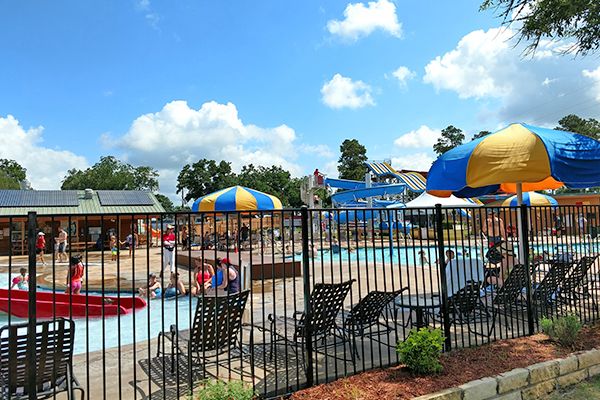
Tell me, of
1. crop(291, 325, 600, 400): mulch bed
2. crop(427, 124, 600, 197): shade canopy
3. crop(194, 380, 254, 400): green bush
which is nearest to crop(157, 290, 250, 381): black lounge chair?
crop(194, 380, 254, 400): green bush

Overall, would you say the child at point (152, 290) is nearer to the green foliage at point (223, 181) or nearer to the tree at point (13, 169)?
the green foliage at point (223, 181)

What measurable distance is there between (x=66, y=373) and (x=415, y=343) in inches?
121

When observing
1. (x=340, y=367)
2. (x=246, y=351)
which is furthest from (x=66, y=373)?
(x=340, y=367)

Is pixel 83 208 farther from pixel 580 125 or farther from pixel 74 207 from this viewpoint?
pixel 580 125

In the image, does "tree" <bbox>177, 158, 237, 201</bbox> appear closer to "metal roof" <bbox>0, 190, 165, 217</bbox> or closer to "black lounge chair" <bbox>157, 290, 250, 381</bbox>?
"metal roof" <bbox>0, 190, 165, 217</bbox>

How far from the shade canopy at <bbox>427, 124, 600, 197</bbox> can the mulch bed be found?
206 centimetres

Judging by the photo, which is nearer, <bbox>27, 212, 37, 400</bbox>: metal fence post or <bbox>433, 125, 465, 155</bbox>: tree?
<bbox>27, 212, 37, 400</bbox>: metal fence post

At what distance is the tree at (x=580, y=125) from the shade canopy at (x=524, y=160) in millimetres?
58200

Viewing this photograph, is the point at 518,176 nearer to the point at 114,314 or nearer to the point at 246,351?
the point at 246,351

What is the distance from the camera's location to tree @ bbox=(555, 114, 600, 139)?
175ft

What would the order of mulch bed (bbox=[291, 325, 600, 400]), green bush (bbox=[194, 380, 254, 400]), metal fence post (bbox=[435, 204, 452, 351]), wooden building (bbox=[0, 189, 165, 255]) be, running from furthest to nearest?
wooden building (bbox=[0, 189, 165, 255]), metal fence post (bbox=[435, 204, 452, 351]), mulch bed (bbox=[291, 325, 600, 400]), green bush (bbox=[194, 380, 254, 400])

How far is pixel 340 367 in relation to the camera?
422 centimetres

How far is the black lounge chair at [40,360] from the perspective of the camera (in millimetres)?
2895

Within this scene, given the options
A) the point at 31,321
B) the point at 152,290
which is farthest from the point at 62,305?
the point at 31,321
